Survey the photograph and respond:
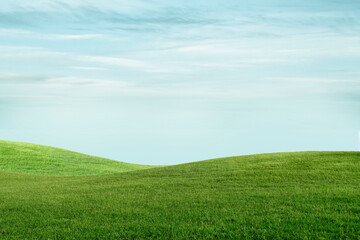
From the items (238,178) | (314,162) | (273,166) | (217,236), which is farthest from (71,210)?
(314,162)

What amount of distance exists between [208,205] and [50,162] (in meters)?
20.8

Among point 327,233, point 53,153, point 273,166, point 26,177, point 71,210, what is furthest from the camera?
point 53,153

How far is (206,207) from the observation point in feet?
24.5

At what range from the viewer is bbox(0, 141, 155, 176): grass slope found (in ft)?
76.5

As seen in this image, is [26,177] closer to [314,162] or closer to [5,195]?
[5,195]

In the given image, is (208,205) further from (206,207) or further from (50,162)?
(50,162)

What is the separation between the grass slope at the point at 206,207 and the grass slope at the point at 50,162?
1164 centimetres

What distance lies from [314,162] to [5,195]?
11.2m

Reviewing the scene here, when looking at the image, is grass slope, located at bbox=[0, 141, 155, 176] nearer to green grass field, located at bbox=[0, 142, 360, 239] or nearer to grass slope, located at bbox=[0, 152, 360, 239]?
green grass field, located at bbox=[0, 142, 360, 239]

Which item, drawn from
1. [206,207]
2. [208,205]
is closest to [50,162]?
[208,205]

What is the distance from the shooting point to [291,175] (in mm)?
10914

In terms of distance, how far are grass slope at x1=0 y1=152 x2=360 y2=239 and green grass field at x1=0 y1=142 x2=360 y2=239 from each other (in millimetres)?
17

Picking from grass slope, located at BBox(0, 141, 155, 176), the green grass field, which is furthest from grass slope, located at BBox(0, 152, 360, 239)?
grass slope, located at BBox(0, 141, 155, 176)

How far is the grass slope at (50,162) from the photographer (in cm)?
2332
